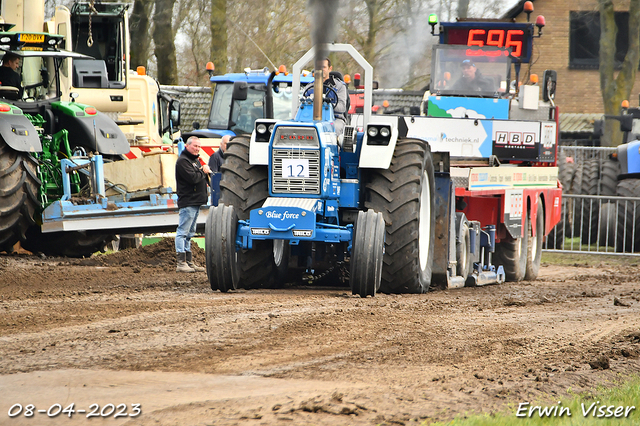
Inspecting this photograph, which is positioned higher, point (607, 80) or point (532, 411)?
point (607, 80)

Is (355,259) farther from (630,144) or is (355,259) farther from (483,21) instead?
(630,144)

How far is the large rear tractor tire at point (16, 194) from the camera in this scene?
11.1 meters

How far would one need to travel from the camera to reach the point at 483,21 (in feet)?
49.8

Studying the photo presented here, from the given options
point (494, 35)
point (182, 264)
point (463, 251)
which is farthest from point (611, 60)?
point (182, 264)

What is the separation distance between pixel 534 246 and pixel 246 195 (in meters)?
6.20

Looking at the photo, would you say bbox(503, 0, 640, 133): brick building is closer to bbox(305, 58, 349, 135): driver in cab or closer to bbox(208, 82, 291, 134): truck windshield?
bbox(208, 82, 291, 134): truck windshield

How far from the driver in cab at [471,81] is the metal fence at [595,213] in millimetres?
3450

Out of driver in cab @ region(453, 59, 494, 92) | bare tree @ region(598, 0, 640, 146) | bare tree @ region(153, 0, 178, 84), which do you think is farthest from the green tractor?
bare tree @ region(598, 0, 640, 146)

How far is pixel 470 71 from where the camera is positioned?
14867mm

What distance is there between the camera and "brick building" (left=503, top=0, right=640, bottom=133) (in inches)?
1486

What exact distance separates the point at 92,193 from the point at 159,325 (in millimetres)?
5894

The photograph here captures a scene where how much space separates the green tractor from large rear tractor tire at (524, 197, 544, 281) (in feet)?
19.3

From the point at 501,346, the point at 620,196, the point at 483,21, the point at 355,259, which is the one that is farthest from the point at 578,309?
the point at 620,196

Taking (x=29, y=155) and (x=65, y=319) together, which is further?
(x=29, y=155)
